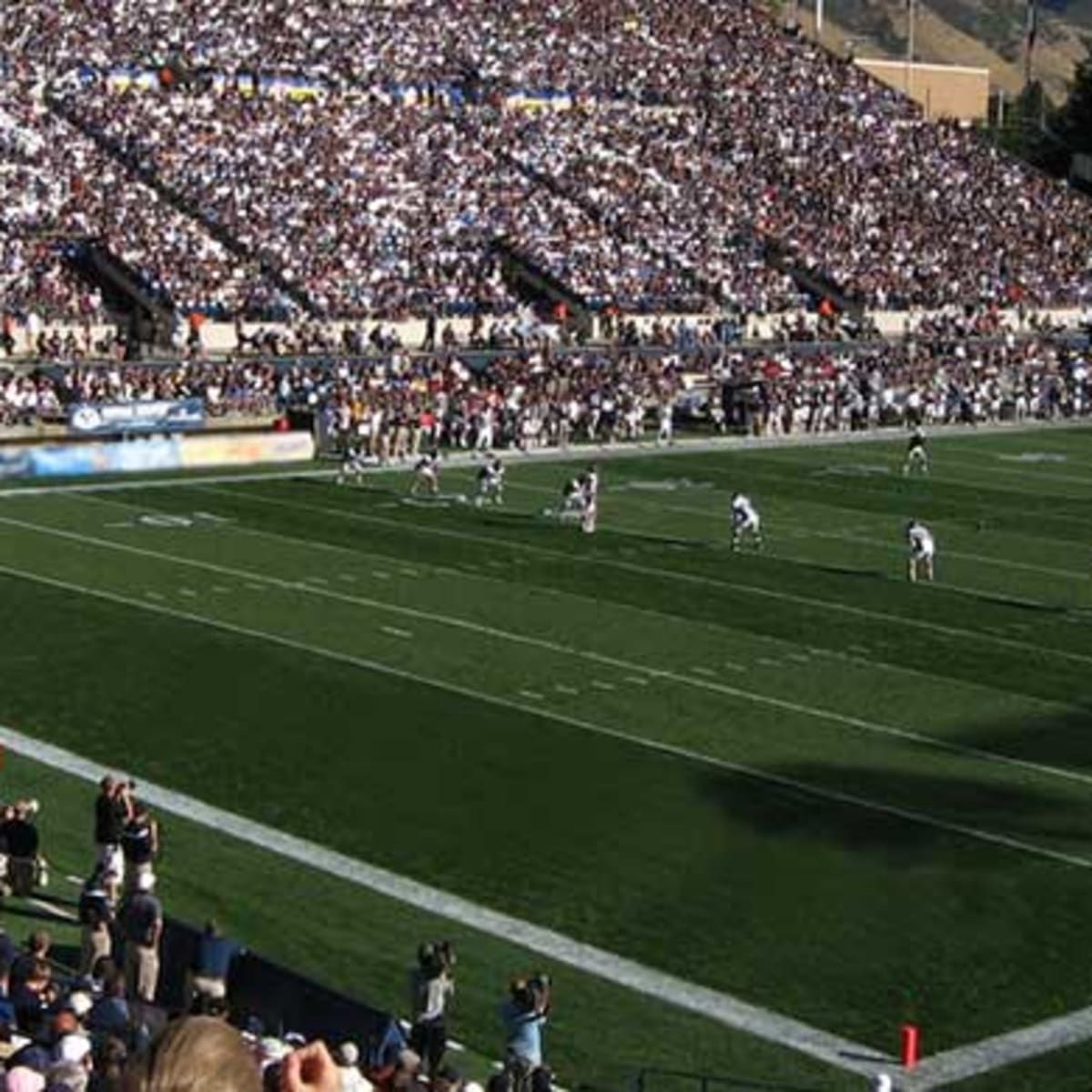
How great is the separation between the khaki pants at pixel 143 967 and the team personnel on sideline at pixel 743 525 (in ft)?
57.3

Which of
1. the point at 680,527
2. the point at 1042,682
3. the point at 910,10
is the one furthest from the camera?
the point at 910,10

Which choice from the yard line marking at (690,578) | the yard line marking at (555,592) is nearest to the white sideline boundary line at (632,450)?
the yard line marking at (555,592)

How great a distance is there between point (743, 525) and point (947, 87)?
88.3 meters

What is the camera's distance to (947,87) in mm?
112812

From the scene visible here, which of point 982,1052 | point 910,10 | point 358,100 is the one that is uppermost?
point 910,10

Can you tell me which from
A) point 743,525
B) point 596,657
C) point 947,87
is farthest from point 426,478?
point 947,87

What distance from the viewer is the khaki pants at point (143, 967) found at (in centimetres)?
1212

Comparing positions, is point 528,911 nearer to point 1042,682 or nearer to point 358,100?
point 1042,682

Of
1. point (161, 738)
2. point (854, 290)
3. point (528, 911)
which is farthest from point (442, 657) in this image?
point (854, 290)

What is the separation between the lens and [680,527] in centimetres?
3103

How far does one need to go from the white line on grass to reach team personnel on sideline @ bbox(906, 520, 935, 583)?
672 cm

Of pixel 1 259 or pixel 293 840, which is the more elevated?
pixel 1 259

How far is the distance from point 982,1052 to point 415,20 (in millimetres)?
51848

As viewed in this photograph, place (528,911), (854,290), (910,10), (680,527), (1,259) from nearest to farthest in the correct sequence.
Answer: (528,911) → (680,527) → (1,259) → (854,290) → (910,10)
